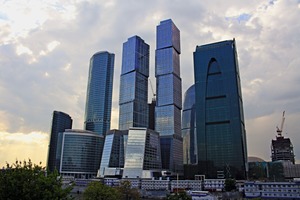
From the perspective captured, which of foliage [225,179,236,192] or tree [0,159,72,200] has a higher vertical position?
tree [0,159,72,200]

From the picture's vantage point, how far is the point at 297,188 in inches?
4710

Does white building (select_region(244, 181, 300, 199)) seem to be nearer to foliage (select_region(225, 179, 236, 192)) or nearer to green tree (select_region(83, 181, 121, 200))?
foliage (select_region(225, 179, 236, 192))

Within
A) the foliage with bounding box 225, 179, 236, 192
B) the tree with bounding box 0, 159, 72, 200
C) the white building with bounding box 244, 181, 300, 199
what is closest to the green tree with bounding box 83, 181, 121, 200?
the tree with bounding box 0, 159, 72, 200

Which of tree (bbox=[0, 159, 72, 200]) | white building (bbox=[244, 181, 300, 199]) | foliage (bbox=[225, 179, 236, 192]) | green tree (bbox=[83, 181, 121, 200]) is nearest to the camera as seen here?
tree (bbox=[0, 159, 72, 200])

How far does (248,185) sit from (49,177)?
119149mm

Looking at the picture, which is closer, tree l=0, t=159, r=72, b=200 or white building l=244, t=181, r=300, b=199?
tree l=0, t=159, r=72, b=200

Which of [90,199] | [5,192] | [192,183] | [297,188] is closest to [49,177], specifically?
[5,192]

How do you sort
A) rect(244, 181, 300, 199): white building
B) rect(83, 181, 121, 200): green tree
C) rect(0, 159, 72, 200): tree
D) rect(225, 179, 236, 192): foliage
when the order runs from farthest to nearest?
rect(225, 179, 236, 192): foliage
rect(244, 181, 300, 199): white building
rect(83, 181, 121, 200): green tree
rect(0, 159, 72, 200): tree

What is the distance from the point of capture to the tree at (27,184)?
32469 millimetres

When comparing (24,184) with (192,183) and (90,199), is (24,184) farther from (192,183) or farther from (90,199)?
(192,183)

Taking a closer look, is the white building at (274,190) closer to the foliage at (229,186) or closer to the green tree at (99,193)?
the foliage at (229,186)

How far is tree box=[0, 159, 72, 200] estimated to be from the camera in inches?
1278

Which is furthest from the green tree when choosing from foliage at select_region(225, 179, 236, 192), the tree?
foliage at select_region(225, 179, 236, 192)

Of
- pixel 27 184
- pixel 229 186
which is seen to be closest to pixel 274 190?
pixel 229 186
